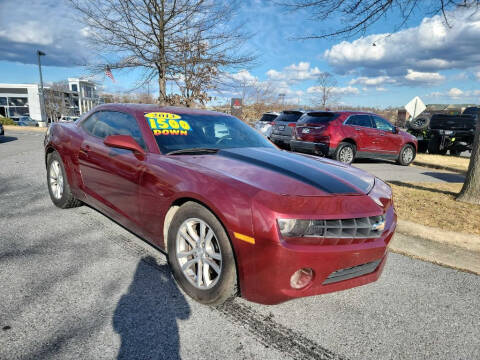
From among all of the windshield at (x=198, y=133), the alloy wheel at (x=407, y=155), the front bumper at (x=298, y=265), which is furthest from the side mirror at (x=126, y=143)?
the alloy wheel at (x=407, y=155)

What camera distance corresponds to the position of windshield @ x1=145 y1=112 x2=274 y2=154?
302cm

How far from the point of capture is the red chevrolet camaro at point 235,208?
1991mm

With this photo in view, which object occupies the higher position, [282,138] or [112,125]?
[112,125]

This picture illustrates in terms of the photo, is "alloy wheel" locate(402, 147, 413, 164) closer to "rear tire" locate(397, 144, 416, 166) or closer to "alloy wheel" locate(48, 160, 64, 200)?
"rear tire" locate(397, 144, 416, 166)

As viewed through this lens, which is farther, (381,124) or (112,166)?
(381,124)

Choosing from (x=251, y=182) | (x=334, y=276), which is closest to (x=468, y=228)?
(x=334, y=276)

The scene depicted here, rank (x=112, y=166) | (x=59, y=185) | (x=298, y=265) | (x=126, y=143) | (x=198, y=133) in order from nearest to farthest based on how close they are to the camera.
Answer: (x=298, y=265), (x=126, y=143), (x=112, y=166), (x=198, y=133), (x=59, y=185)

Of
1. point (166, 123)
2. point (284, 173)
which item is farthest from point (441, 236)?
point (166, 123)

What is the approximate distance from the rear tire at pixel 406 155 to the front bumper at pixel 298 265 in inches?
381

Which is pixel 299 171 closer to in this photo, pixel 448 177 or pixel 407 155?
pixel 448 177

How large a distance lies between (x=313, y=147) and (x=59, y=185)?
270 inches

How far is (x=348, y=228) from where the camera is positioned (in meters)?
2.11

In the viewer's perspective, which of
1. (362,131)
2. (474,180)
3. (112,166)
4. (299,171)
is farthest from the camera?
(362,131)

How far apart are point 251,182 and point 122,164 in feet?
4.77
